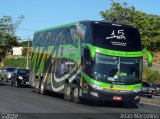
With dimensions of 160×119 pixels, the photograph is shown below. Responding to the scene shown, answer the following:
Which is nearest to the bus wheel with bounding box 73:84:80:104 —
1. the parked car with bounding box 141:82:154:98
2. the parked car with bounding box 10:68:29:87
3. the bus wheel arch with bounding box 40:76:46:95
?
the bus wheel arch with bounding box 40:76:46:95

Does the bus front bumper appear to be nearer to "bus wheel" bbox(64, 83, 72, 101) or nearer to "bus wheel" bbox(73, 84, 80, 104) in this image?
"bus wheel" bbox(73, 84, 80, 104)

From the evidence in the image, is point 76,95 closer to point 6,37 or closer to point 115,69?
point 115,69

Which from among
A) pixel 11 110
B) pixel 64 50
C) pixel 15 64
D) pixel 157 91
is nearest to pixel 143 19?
pixel 157 91

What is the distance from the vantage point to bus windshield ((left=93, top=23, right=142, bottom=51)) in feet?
70.8

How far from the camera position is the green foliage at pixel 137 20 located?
3647 centimetres

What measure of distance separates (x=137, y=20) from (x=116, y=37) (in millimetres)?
15318

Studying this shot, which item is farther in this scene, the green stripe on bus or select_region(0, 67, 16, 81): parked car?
select_region(0, 67, 16, 81): parked car

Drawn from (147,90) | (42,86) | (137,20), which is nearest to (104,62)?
(42,86)

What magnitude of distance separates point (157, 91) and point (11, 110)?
1162 inches

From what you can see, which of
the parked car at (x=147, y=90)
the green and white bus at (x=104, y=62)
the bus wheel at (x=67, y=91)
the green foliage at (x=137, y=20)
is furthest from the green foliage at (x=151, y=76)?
the green and white bus at (x=104, y=62)

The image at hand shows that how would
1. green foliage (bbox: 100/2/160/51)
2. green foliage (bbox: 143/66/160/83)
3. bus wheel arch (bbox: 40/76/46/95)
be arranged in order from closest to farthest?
bus wheel arch (bbox: 40/76/46/95)
green foliage (bbox: 100/2/160/51)
green foliage (bbox: 143/66/160/83)

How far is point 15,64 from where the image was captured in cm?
7988

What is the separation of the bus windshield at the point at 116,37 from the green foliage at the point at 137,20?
45.0 ft

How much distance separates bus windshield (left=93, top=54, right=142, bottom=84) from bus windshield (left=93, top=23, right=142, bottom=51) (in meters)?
0.58
